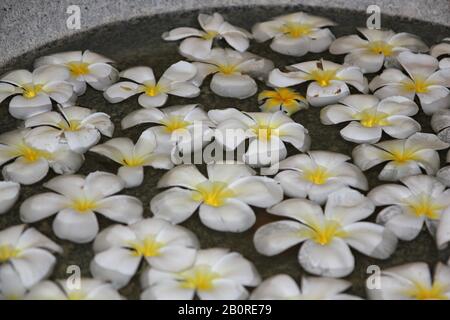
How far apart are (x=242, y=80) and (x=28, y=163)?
302 mm

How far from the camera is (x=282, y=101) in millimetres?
962

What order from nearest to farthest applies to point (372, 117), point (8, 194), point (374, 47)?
1. point (8, 194)
2. point (372, 117)
3. point (374, 47)

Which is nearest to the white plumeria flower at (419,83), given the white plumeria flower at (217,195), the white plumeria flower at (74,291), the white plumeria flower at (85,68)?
the white plumeria flower at (217,195)

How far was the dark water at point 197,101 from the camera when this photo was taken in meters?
0.77

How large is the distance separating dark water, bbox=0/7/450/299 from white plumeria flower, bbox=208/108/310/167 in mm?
32

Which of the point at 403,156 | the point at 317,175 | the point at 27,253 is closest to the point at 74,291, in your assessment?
the point at 27,253

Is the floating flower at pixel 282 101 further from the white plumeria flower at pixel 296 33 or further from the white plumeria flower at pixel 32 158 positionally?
the white plumeria flower at pixel 32 158

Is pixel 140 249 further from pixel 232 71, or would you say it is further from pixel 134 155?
pixel 232 71

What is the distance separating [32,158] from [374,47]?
19.8 inches

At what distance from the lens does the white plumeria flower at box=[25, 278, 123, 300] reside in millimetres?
710

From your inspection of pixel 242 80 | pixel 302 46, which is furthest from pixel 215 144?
pixel 302 46

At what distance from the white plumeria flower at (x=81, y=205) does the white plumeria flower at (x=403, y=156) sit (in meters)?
0.27
